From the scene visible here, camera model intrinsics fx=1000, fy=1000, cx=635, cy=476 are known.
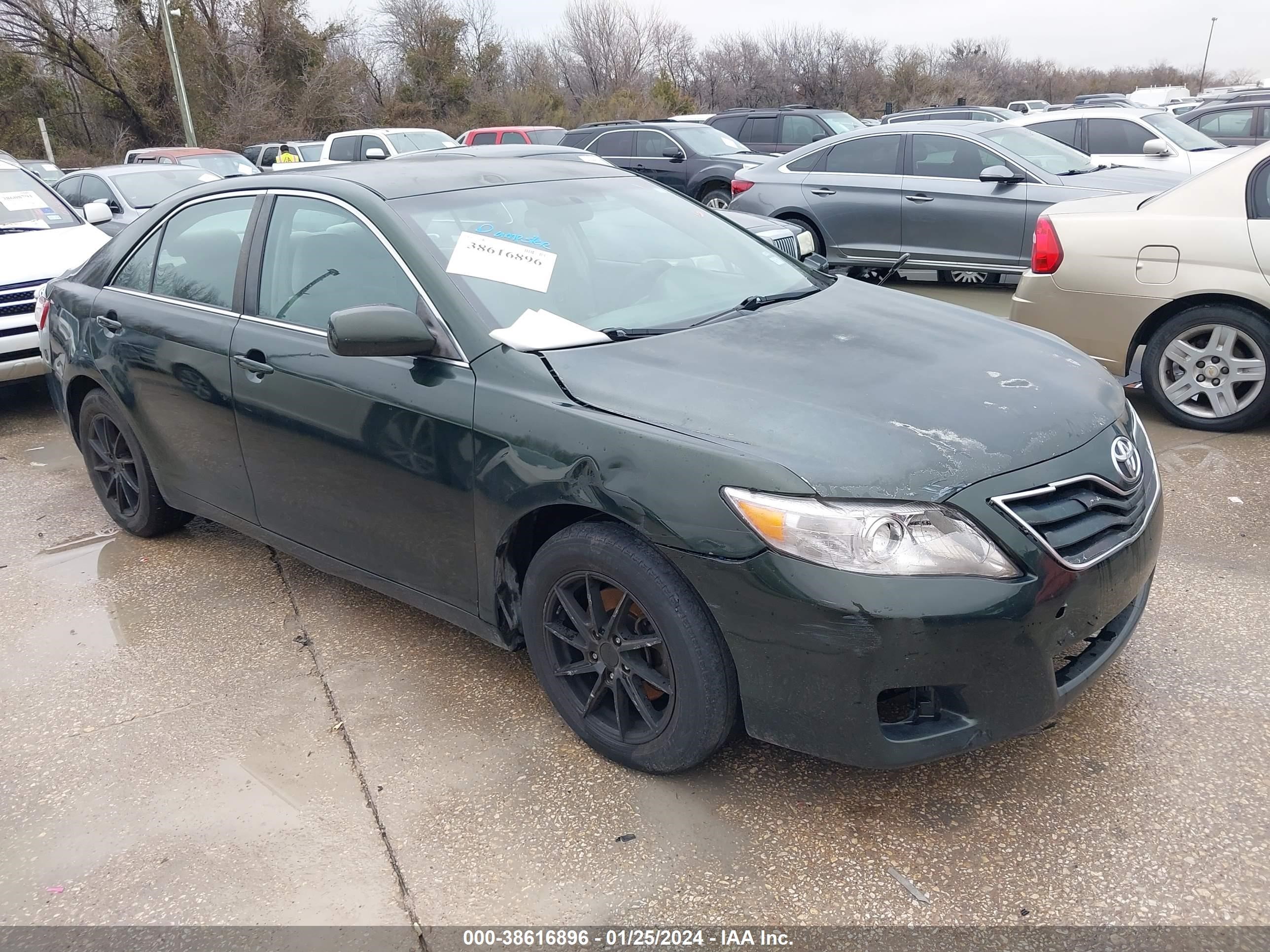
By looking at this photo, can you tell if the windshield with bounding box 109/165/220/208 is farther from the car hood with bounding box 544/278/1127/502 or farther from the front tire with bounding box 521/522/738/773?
the front tire with bounding box 521/522/738/773

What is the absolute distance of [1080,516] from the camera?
244 centimetres

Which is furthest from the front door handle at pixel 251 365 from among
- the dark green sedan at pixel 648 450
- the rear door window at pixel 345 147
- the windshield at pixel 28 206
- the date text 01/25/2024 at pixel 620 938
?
the rear door window at pixel 345 147

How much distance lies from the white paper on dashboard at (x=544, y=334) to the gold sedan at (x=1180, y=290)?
10.9 feet

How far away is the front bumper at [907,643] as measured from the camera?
223 cm

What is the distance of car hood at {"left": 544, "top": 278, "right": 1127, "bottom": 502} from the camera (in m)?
2.35

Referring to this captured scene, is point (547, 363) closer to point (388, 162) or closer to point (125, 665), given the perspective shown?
point (388, 162)

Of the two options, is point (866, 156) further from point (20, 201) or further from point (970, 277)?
point (20, 201)

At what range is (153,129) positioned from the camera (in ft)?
120

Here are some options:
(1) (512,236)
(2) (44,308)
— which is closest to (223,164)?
(2) (44,308)

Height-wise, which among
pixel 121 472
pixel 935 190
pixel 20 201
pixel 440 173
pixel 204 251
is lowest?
pixel 121 472

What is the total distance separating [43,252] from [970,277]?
7.16 m

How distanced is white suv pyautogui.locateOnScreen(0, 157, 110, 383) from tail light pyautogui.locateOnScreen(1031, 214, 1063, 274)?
5.50 meters

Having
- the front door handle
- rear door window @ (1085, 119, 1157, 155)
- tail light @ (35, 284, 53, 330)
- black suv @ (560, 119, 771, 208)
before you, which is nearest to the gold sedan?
the front door handle

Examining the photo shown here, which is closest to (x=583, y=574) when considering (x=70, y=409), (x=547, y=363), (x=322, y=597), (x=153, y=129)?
(x=547, y=363)
